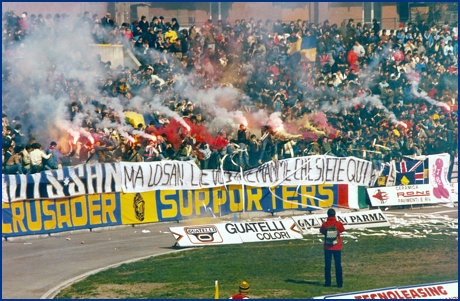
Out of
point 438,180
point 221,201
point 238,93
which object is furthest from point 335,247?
point 238,93

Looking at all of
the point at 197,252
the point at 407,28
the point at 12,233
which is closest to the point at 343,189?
Result: the point at 197,252

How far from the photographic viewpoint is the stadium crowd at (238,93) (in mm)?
19047

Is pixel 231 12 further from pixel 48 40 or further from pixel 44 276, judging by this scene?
pixel 44 276

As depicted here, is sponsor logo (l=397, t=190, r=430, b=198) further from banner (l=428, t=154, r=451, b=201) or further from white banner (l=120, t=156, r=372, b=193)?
white banner (l=120, t=156, r=372, b=193)

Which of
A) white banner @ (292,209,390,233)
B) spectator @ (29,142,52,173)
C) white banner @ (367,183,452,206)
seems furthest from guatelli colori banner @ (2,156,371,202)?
white banner @ (292,209,390,233)

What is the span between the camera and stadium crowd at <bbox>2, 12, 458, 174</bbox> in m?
19.0

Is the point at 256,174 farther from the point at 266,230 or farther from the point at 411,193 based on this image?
the point at 411,193

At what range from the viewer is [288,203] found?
754 inches

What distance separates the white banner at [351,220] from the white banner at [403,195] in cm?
136

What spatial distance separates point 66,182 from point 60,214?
2.12ft

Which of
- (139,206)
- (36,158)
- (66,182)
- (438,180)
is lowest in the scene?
(438,180)

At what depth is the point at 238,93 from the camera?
23234 millimetres

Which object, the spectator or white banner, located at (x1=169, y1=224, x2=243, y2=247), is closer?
white banner, located at (x1=169, y1=224, x2=243, y2=247)

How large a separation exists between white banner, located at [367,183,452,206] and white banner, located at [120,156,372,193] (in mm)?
385
